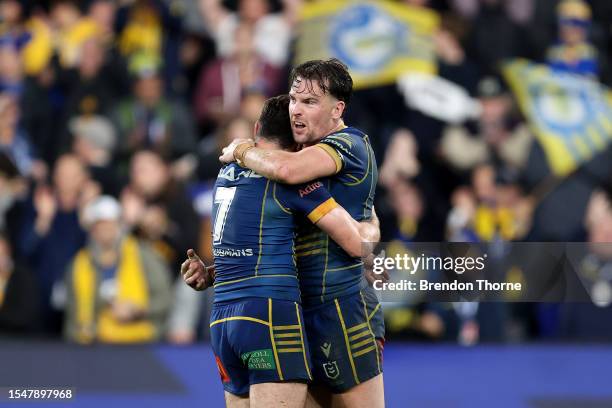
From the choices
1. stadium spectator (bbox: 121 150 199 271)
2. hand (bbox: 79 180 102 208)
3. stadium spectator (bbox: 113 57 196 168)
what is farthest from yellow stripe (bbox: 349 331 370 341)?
stadium spectator (bbox: 113 57 196 168)

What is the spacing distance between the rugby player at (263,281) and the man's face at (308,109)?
12cm

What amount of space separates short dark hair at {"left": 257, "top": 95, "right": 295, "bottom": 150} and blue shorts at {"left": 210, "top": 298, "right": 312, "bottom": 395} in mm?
777

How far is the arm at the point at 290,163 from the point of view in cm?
505

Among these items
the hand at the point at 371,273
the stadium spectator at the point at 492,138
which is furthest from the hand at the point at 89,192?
the hand at the point at 371,273

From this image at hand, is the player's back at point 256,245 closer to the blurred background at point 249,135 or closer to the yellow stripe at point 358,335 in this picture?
the yellow stripe at point 358,335

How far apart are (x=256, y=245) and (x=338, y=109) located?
0.82 m

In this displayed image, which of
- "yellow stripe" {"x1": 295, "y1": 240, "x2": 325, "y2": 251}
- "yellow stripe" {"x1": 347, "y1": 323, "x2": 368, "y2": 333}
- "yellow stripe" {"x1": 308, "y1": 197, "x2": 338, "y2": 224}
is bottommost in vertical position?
"yellow stripe" {"x1": 347, "y1": 323, "x2": 368, "y2": 333}

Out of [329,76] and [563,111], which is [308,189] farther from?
[563,111]

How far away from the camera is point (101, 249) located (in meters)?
9.79

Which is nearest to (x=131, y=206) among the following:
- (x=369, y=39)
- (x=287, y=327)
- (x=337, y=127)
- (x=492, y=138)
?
(x=369, y=39)

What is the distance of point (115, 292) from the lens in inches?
378

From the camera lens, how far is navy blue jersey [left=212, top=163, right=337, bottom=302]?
5117mm

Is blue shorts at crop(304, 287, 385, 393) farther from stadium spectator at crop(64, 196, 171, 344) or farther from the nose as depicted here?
stadium spectator at crop(64, 196, 171, 344)

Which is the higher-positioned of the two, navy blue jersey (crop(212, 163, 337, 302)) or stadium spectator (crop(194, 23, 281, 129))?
stadium spectator (crop(194, 23, 281, 129))
